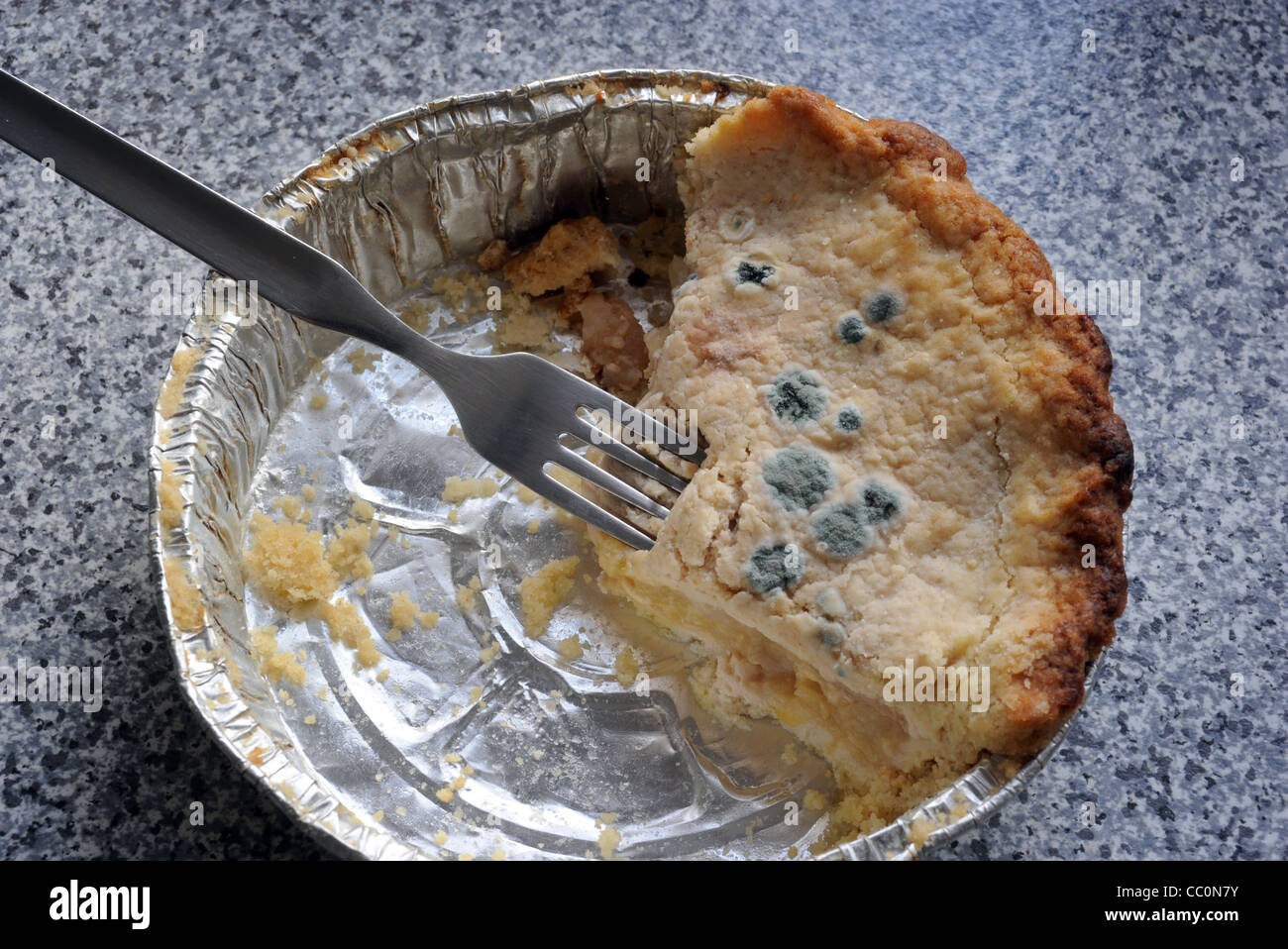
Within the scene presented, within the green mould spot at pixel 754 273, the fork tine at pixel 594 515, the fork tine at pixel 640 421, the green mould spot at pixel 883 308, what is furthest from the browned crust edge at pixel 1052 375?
the fork tine at pixel 594 515

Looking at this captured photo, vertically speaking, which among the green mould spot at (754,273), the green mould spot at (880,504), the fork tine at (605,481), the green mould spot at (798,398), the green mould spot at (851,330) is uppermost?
the green mould spot at (754,273)

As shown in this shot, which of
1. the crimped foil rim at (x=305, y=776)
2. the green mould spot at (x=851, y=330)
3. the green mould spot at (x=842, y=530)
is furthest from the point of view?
the green mould spot at (x=851, y=330)

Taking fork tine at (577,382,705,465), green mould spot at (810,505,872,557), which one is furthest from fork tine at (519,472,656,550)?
green mould spot at (810,505,872,557)

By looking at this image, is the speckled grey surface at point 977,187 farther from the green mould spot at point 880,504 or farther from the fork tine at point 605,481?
the fork tine at point 605,481

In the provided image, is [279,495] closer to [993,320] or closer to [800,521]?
[800,521]

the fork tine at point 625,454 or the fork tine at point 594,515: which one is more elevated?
the fork tine at point 625,454

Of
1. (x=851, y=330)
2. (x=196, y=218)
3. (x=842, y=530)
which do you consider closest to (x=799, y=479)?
(x=842, y=530)

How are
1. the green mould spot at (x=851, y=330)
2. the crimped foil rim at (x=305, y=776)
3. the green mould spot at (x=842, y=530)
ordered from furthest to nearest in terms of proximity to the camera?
the green mould spot at (x=851, y=330) → the green mould spot at (x=842, y=530) → the crimped foil rim at (x=305, y=776)

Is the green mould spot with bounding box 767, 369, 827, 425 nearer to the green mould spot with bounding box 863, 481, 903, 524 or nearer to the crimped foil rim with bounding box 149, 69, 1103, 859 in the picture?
the green mould spot with bounding box 863, 481, 903, 524
